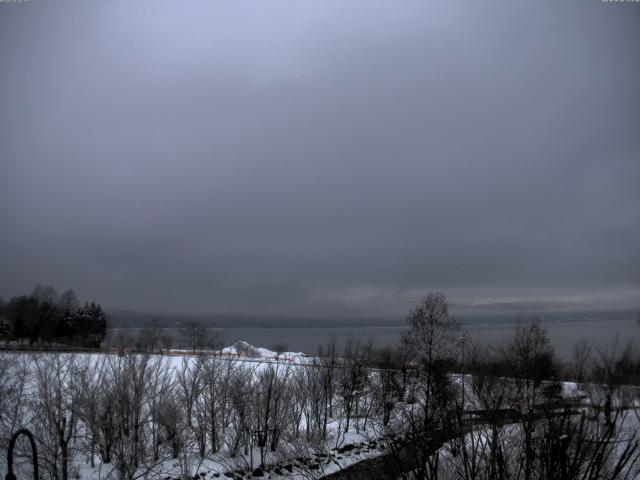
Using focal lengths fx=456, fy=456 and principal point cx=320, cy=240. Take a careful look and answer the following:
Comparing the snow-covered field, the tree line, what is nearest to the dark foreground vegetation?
the snow-covered field

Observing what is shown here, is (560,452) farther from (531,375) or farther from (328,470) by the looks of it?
(531,375)

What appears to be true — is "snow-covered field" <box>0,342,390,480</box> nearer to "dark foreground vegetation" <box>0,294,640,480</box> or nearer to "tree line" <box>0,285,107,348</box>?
"dark foreground vegetation" <box>0,294,640,480</box>

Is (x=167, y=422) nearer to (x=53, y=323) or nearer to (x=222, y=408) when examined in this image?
(x=222, y=408)

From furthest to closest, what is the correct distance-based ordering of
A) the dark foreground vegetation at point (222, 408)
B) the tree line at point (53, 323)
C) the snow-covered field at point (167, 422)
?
1. the tree line at point (53, 323)
2. the snow-covered field at point (167, 422)
3. the dark foreground vegetation at point (222, 408)

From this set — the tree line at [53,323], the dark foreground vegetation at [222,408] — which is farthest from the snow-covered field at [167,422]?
the tree line at [53,323]

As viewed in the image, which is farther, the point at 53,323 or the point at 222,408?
the point at 53,323

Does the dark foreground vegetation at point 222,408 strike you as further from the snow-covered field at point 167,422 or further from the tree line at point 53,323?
the tree line at point 53,323

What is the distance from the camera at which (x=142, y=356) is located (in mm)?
30891

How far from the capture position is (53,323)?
102750 mm

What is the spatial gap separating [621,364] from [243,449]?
3467 cm

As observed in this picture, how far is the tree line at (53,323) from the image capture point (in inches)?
3816

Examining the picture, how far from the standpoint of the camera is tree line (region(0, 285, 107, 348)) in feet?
318

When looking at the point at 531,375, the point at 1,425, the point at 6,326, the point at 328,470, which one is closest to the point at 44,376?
the point at 1,425

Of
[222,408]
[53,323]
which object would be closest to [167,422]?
[222,408]
